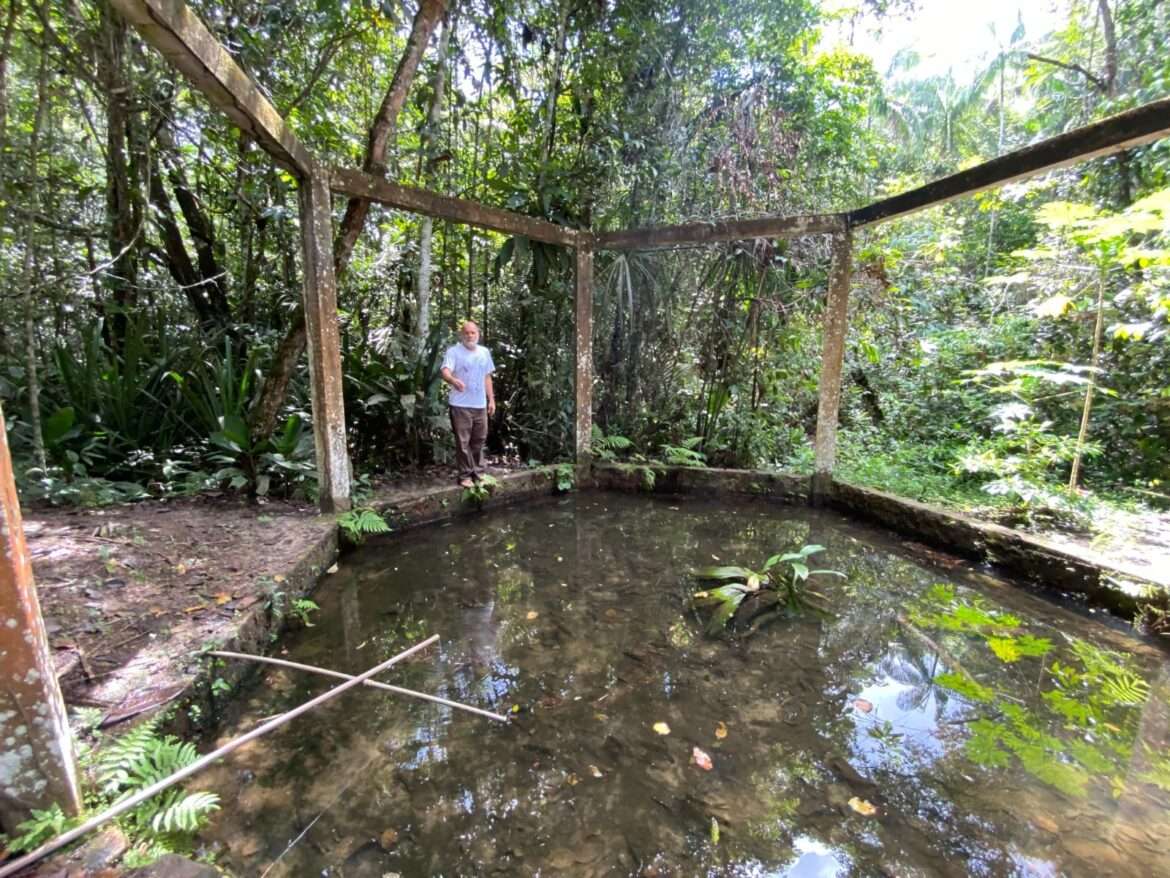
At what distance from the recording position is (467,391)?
15.0 feet

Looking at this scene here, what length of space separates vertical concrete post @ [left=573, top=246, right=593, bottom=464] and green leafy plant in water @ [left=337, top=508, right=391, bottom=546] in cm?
229

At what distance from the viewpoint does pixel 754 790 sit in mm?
1743

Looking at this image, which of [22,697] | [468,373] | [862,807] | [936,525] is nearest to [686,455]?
Answer: [936,525]

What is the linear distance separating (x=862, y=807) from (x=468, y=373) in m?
3.86

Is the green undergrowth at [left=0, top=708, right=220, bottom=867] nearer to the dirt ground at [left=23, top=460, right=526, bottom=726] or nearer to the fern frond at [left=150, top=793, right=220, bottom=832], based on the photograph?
the fern frond at [left=150, top=793, right=220, bottom=832]

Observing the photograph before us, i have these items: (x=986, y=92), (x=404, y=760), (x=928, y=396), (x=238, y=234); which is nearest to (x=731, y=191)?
(x=928, y=396)

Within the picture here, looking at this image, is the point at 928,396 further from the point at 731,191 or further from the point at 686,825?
the point at 686,825

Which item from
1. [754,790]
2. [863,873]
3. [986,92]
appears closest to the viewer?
[863,873]

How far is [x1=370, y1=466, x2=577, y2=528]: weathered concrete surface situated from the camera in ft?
13.5

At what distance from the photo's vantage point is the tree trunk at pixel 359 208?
377 cm

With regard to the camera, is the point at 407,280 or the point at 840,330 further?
the point at 407,280

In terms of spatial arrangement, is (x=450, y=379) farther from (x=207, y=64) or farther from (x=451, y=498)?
(x=207, y=64)

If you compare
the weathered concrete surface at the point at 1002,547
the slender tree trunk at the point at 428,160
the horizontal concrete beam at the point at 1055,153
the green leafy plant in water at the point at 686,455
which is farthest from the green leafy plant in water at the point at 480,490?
the horizontal concrete beam at the point at 1055,153

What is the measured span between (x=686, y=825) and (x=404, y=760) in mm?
973
